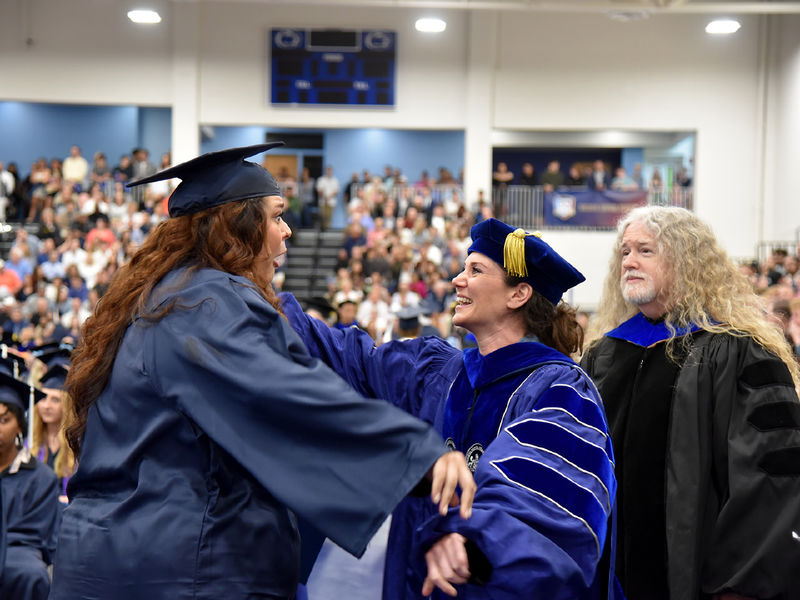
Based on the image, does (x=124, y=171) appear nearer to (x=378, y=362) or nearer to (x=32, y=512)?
(x=32, y=512)

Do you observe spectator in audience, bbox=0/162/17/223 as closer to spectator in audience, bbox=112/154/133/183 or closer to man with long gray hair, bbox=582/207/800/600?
spectator in audience, bbox=112/154/133/183

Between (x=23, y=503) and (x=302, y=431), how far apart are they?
14.1 ft

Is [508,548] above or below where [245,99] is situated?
below

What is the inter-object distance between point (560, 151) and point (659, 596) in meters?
25.6

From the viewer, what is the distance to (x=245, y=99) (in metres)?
23.3

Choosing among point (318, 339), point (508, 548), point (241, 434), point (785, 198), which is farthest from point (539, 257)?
point (785, 198)

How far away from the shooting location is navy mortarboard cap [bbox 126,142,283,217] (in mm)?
2604

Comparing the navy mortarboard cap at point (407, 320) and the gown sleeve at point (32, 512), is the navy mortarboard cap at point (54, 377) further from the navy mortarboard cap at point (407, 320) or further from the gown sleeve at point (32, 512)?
the navy mortarboard cap at point (407, 320)

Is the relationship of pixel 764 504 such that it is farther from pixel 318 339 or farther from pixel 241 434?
pixel 241 434

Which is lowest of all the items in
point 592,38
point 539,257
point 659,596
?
point 659,596

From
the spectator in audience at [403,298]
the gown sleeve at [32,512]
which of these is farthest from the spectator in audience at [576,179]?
the gown sleeve at [32,512]

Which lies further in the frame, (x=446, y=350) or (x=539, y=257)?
(x=446, y=350)

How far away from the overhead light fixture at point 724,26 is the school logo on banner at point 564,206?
5.14 m

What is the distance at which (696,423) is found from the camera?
379cm
